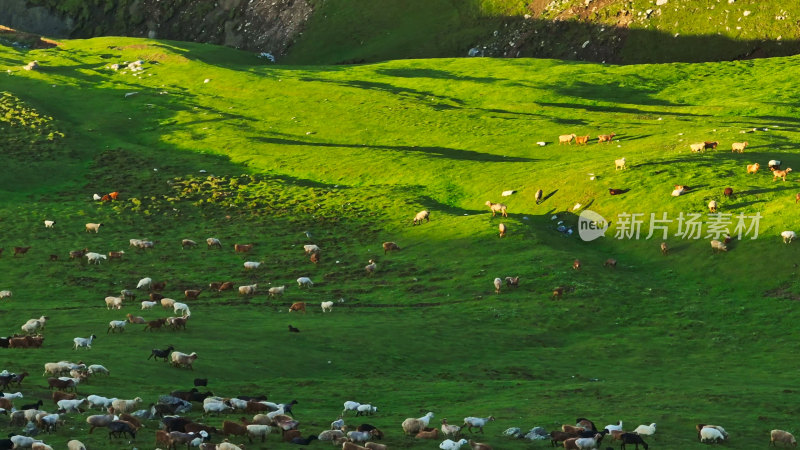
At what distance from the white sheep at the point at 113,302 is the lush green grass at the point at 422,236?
0.64 meters

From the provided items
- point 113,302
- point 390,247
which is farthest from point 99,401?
point 390,247

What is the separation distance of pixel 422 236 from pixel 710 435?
33.6 metres

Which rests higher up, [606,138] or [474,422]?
[606,138]

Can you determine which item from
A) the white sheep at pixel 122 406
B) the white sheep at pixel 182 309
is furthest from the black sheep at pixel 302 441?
the white sheep at pixel 182 309

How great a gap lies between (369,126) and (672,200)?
36.3 meters

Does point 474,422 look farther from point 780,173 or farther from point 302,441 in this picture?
point 780,173

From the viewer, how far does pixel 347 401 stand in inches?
1267

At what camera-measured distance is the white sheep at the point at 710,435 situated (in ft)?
91.7

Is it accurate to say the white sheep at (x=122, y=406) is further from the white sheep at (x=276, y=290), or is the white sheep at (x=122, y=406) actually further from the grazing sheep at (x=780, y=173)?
the grazing sheep at (x=780, y=173)

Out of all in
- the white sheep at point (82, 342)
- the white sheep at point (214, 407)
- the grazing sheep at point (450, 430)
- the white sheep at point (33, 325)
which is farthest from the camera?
the white sheep at point (33, 325)

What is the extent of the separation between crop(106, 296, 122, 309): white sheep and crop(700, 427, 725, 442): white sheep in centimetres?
2958

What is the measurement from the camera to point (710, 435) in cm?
2797

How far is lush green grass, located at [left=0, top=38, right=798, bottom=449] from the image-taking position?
117 ft

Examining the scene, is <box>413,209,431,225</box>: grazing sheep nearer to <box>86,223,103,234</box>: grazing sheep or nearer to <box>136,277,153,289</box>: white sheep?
<box>136,277,153,289</box>: white sheep
